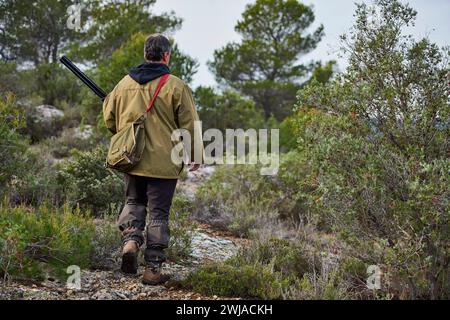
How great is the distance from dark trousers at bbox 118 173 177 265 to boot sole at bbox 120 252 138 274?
0.11 m

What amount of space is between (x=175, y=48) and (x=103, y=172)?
676 cm

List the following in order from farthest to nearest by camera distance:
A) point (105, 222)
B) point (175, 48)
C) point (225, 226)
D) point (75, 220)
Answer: point (175, 48)
point (225, 226)
point (105, 222)
point (75, 220)

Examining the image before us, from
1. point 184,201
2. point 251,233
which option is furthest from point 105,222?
point 251,233

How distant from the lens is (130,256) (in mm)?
4746

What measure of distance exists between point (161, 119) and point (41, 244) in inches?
→ 56.5

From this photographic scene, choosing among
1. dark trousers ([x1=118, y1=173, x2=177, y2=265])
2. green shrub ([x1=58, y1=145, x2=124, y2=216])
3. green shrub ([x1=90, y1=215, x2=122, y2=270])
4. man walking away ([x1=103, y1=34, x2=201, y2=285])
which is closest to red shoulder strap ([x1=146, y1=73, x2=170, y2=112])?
man walking away ([x1=103, y1=34, x2=201, y2=285])

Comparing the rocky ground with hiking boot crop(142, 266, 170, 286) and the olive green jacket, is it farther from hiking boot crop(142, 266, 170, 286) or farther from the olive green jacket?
the olive green jacket

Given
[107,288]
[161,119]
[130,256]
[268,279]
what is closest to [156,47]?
[161,119]

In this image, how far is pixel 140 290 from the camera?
15.1 feet

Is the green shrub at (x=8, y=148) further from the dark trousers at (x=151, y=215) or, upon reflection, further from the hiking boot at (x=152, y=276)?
the hiking boot at (x=152, y=276)

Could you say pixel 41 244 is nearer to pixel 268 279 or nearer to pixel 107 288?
pixel 107 288

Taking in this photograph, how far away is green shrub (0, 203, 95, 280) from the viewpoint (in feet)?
14.1
